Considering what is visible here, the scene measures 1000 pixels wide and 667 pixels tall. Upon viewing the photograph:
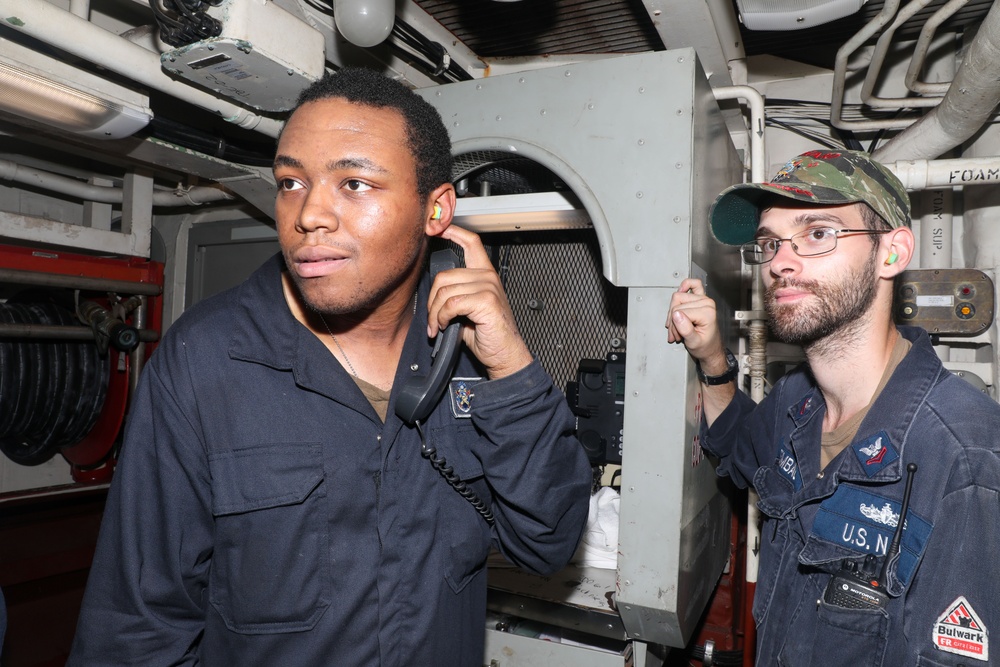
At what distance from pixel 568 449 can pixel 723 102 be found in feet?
6.73

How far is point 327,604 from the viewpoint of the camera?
4.37ft

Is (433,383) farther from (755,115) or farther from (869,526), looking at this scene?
(755,115)

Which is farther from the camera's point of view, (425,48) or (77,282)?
(77,282)

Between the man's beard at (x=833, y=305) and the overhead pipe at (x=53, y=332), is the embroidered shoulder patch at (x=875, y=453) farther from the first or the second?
the overhead pipe at (x=53, y=332)

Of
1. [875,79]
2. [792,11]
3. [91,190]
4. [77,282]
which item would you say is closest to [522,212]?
[792,11]

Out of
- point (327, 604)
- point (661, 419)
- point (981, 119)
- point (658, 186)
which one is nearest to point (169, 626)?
point (327, 604)

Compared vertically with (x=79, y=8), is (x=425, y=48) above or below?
above

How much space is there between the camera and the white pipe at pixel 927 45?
2244 millimetres

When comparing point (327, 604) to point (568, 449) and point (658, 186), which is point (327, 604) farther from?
point (658, 186)

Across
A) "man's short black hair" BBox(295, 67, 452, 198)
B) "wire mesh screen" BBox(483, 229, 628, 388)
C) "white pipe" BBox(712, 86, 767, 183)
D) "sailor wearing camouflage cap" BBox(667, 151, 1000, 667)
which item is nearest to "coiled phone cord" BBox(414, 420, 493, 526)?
"man's short black hair" BBox(295, 67, 452, 198)

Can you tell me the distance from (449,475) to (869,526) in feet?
3.52

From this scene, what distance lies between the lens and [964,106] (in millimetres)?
2330

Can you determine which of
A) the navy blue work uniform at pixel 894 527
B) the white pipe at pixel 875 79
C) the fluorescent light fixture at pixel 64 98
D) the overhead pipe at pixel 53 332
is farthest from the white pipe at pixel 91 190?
the navy blue work uniform at pixel 894 527

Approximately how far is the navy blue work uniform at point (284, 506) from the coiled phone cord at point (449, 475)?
21 millimetres
